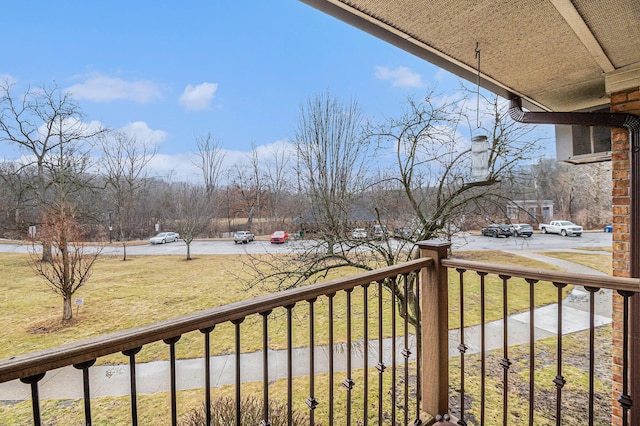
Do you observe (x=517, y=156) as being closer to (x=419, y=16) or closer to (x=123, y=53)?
(x=419, y=16)

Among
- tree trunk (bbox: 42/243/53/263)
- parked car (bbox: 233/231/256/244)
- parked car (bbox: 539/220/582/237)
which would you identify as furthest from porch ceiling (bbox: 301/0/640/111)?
parked car (bbox: 233/231/256/244)

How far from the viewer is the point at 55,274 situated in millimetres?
6789

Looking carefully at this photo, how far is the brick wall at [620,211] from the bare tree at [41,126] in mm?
8948

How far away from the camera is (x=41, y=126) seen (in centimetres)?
779

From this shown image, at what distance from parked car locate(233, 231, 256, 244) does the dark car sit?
269 inches

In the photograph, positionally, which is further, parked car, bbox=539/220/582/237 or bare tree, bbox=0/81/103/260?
parked car, bbox=539/220/582/237

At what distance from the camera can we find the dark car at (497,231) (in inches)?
176

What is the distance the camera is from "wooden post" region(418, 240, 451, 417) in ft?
4.84

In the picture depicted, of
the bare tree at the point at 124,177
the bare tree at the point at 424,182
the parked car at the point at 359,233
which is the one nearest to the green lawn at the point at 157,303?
the bare tree at the point at 124,177

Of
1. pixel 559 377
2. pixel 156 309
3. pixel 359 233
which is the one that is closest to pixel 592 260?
pixel 359 233

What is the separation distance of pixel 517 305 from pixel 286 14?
1075 centimetres

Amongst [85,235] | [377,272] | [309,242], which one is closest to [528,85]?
[377,272]

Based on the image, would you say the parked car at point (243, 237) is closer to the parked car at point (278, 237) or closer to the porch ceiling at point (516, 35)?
the parked car at point (278, 237)

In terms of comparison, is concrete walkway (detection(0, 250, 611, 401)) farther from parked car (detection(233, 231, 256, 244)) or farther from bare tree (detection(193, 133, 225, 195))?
bare tree (detection(193, 133, 225, 195))
